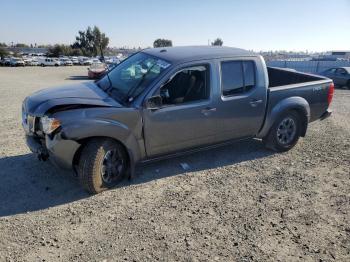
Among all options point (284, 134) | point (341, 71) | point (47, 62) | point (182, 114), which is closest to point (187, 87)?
point (182, 114)

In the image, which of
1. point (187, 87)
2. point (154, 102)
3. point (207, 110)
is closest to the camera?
point (154, 102)

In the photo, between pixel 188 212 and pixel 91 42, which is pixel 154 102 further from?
pixel 91 42

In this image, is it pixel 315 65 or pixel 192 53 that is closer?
pixel 192 53

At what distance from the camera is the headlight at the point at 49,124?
3.88 m

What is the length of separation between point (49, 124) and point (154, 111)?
132cm

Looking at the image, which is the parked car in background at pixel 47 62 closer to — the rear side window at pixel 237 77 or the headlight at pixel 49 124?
the rear side window at pixel 237 77

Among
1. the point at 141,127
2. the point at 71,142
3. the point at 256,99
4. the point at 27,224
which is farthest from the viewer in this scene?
the point at 256,99

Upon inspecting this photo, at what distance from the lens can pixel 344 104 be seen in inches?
464

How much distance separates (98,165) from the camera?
13.6 feet

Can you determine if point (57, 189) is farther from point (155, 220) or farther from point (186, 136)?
point (186, 136)

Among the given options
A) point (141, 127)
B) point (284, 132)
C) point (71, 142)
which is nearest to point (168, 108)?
point (141, 127)

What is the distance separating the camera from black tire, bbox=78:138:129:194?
4.09m

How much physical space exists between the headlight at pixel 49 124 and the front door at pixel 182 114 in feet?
3.66

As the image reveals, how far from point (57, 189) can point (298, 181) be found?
3.51 metres
